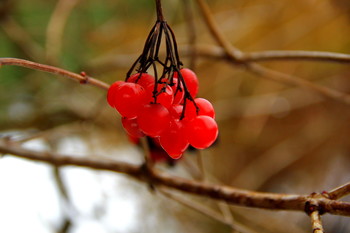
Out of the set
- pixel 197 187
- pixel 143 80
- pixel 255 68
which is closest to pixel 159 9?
pixel 143 80

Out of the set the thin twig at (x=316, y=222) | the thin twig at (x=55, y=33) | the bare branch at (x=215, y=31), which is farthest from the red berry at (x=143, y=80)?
the thin twig at (x=55, y=33)

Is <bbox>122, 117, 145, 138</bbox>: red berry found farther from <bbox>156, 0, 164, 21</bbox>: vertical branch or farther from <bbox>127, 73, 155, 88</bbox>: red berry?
<bbox>156, 0, 164, 21</bbox>: vertical branch

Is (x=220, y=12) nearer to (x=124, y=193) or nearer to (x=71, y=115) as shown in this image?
(x=71, y=115)

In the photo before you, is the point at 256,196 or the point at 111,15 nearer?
the point at 256,196

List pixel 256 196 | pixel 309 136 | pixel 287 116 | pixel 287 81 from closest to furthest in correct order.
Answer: pixel 256 196, pixel 287 81, pixel 309 136, pixel 287 116

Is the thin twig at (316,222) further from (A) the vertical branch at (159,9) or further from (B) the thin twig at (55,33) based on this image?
(B) the thin twig at (55,33)

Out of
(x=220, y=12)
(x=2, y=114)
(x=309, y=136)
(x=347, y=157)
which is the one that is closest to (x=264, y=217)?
(x=309, y=136)

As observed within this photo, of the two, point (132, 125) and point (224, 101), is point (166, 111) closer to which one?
point (132, 125)
